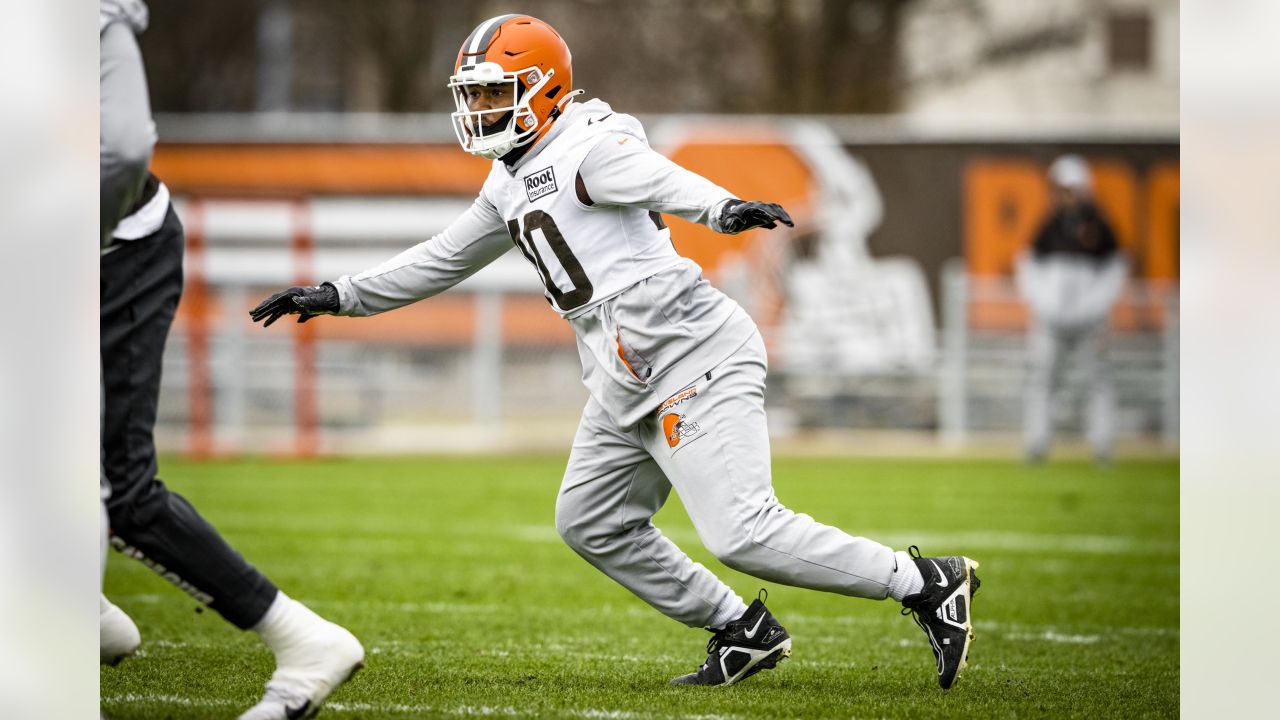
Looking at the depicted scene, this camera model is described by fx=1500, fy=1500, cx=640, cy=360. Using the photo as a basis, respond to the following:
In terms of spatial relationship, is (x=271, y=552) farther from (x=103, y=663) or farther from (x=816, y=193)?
(x=816, y=193)

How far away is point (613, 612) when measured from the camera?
21.0ft

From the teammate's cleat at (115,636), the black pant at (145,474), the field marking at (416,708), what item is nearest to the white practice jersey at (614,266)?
the black pant at (145,474)

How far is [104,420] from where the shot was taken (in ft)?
13.0

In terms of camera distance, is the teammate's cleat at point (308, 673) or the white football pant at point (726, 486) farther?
the white football pant at point (726, 486)

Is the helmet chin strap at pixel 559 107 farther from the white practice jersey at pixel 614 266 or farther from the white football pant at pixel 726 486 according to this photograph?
the white football pant at pixel 726 486

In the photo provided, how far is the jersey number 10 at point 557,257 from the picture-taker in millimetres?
4312

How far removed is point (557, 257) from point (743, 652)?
137cm

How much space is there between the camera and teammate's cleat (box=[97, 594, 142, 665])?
4539 millimetres

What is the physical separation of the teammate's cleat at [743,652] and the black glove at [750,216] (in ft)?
4.53

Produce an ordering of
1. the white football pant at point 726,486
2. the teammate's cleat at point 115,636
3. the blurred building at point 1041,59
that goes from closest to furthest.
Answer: the white football pant at point 726,486 → the teammate's cleat at point 115,636 → the blurred building at point 1041,59

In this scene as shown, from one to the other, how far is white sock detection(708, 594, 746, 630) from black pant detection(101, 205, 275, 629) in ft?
4.87

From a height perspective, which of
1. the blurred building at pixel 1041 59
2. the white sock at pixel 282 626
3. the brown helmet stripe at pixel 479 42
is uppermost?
the blurred building at pixel 1041 59

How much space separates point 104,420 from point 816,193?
1316 cm
